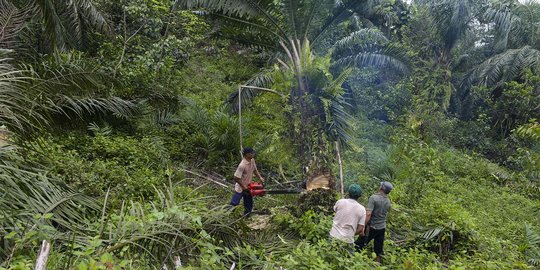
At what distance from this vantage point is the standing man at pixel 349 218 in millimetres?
5445

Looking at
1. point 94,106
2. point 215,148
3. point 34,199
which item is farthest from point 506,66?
point 34,199

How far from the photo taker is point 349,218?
5.45 meters

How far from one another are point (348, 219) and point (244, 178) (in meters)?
2.06

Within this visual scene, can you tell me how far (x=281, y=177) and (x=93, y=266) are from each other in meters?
7.34

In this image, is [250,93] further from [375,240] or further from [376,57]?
[375,240]

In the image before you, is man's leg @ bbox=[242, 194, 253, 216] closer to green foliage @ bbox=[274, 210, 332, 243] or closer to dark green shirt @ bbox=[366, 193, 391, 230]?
green foliage @ bbox=[274, 210, 332, 243]

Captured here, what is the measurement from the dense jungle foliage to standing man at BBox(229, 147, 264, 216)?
38 centimetres

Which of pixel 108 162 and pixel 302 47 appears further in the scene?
pixel 302 47

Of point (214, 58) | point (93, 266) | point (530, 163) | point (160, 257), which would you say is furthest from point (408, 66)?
point (93, 266)

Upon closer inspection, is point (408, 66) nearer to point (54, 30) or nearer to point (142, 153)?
point (142, 153)

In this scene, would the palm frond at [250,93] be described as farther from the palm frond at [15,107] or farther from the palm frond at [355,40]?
→ the palm frond at [15,107]

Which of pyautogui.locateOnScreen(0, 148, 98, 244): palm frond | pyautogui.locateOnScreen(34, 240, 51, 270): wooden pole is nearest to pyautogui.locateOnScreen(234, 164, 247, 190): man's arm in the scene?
pyautogui.locateOnScreen(0, 148, 98, 244): palm frond

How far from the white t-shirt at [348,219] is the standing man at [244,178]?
1.82 meters

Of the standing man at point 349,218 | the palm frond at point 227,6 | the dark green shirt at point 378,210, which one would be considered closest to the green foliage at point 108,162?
the standing man at point 349,218
